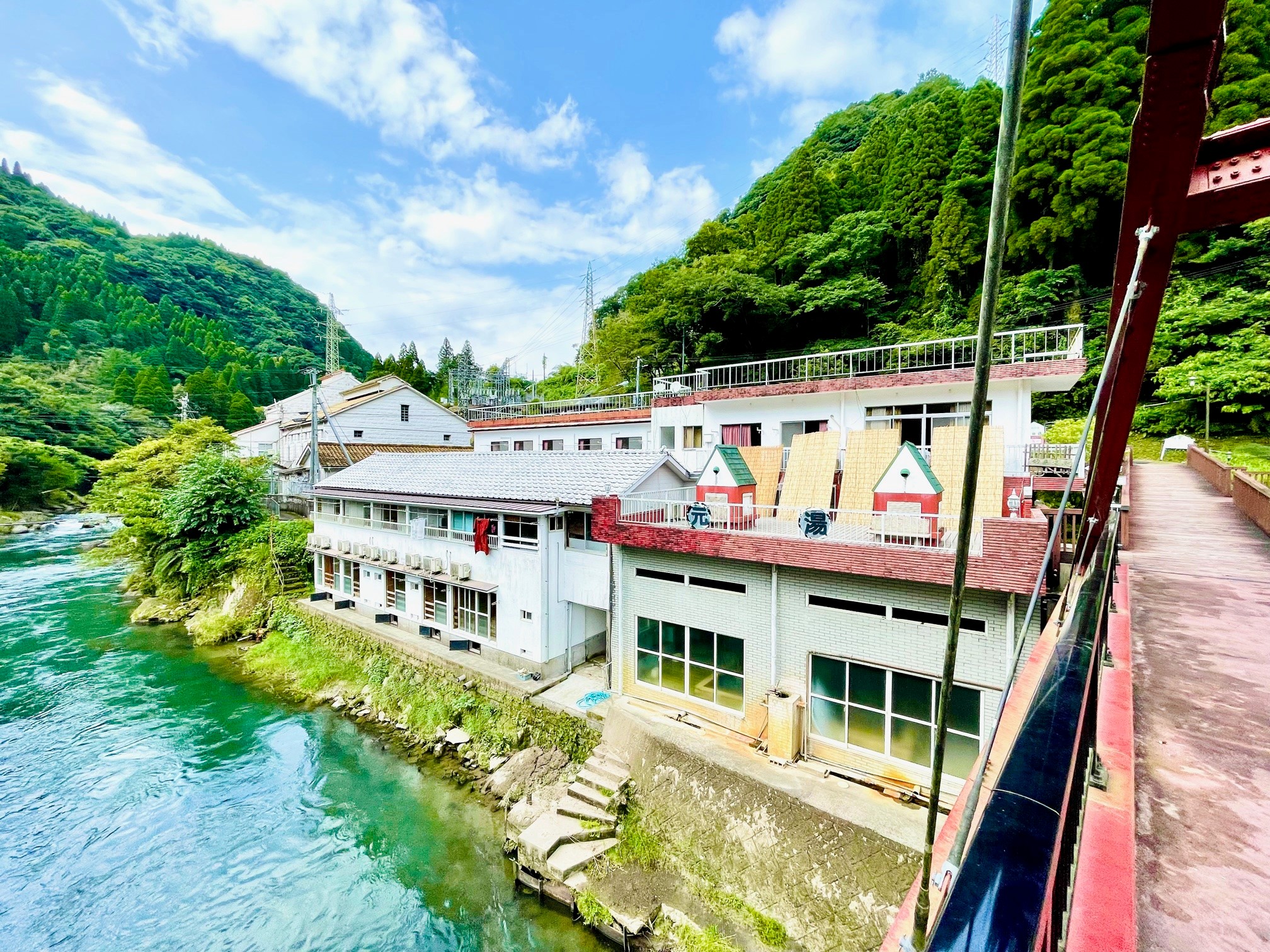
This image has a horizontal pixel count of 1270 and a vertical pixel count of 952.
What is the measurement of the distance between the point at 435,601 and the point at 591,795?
795 centimetres

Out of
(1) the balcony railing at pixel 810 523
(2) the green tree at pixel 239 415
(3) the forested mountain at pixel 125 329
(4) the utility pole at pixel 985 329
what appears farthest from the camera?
(2) the green tree at pixel 239 415

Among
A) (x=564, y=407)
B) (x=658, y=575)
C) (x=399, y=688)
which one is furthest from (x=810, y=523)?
(x=564, y=407)

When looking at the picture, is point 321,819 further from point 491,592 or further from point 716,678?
point 716,678

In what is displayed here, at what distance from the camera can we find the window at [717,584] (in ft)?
29.4

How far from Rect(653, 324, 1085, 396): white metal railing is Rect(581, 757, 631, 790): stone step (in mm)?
10190

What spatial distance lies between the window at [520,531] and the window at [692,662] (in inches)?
137

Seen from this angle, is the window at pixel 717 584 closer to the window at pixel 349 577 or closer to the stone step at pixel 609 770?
the stone step at pixel 609 770

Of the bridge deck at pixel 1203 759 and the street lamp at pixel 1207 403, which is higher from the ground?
the street lamp at pixel 1207 403

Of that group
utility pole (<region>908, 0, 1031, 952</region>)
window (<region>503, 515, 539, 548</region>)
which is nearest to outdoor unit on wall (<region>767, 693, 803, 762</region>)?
window (<region>503, 515, 539, 548</region>)

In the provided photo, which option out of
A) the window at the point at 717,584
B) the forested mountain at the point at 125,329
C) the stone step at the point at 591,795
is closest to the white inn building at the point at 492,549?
the window at the point at 717,584

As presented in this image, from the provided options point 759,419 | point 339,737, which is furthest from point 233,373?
point 759,419

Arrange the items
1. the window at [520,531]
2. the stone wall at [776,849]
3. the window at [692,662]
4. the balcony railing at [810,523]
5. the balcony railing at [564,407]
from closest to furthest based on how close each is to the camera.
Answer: the stone wall at [776,849] → the balcony railing at [810,523] → the window at [692,662] → the window at [520,531] → the balcony railing at [564,407]

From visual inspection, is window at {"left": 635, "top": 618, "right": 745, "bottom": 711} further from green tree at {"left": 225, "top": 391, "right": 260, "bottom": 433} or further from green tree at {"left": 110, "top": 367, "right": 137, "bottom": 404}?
green tree at {"left": 110, "top": 367, "right": 137, "bottom": 404}

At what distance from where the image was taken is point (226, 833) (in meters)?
9.62
